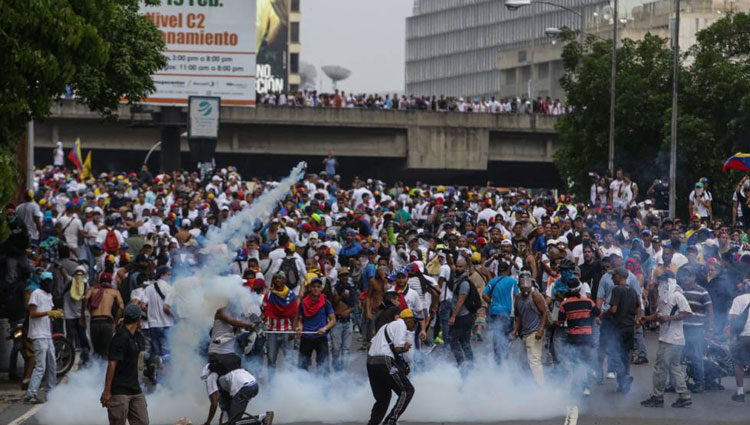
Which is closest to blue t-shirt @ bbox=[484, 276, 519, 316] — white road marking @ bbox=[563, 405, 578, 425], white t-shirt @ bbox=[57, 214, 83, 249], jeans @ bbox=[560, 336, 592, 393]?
jeans @ bbox=[560, 336, 592, 393]

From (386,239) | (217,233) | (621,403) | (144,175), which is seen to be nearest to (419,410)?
(621,403)

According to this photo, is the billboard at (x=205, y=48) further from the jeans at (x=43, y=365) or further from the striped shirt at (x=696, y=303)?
the striped shirt at (x=696, y=303)

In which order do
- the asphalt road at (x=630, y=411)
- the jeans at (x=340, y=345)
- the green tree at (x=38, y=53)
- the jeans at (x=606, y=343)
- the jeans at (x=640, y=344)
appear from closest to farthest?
the green tree at (x=38, y=53) < the asphalt road at (x=630, y=411) < the jeans at (x=606, y=343) < the jeans at (x=340, y=345) < the jeans at (x=640, y=344)

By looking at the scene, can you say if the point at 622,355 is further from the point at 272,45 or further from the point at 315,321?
the point at 272,45

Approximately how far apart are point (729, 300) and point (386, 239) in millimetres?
9716

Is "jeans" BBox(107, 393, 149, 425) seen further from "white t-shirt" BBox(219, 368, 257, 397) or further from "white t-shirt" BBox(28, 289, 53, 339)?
"white t-shirt" BBox(28, 289, 53, 339)

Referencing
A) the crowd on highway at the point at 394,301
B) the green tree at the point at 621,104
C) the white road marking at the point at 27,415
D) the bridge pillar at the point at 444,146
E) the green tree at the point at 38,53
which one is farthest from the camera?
the bridge pillar at the point at 444,146

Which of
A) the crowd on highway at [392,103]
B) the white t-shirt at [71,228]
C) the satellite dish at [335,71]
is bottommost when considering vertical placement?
the white t-shirt at [71,228]

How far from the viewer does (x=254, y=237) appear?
24.5 m

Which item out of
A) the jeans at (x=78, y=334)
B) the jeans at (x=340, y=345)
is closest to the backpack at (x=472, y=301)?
the jeans at (x=340, y=345)

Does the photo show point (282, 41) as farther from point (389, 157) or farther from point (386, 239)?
point (386, 239)

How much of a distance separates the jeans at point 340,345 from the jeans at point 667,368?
15.2 ft

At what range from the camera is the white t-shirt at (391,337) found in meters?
15.7

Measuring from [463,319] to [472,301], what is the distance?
385 mm
